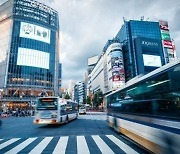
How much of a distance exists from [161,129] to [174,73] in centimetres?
160

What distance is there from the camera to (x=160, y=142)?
4738 mm

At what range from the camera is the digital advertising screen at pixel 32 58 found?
71812 millimetres

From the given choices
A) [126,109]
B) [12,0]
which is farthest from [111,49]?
[126,109]

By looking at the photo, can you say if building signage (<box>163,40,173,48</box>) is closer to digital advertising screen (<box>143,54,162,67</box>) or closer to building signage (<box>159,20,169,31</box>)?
building signage (<box>159,20,169,31</box>)

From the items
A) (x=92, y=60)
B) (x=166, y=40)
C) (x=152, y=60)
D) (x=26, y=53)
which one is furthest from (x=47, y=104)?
(x=92, y=60)

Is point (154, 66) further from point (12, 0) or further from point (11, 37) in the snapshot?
point (12, 0)

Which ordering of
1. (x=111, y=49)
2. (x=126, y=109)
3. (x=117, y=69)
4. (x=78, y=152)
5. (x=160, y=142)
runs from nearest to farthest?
(x=160, y=142)
(x=78, y=152)
(x=126, y=109)
(x=117, y=69)
(x=111, y=49)

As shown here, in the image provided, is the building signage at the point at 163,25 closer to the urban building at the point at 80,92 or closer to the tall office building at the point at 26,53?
the tall office building at the point at 26,53

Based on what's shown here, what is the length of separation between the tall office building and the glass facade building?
33.7 m

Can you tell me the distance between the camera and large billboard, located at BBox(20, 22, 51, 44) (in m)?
74.9

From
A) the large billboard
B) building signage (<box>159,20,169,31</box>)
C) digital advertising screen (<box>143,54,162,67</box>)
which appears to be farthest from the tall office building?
building signage (<box>159,20,169,31</box>)

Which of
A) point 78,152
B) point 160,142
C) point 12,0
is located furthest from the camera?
point 12,0

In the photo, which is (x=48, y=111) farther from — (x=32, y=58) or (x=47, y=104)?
(x=32, y=58)

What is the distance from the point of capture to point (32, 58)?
73.9 meters
